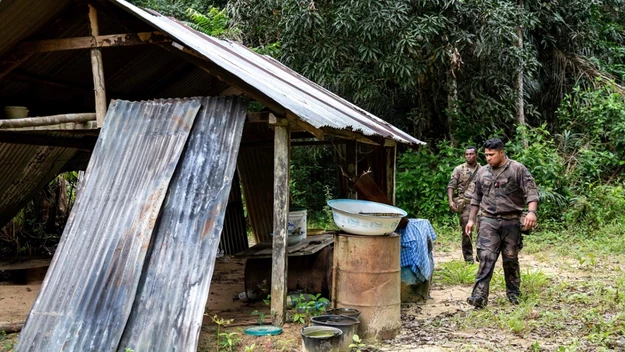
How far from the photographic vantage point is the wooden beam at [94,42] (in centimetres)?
651

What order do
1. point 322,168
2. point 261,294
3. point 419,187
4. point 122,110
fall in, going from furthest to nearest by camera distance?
point 322,168 → point 419,187 → point 261,294 → point 122,110

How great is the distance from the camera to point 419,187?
14078 mm

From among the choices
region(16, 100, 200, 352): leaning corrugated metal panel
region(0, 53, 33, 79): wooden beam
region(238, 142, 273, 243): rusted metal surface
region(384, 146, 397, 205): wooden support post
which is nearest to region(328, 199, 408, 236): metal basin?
region(16, 100, 200, 352): leaning corrugated metal panel

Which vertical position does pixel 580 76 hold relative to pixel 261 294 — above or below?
above

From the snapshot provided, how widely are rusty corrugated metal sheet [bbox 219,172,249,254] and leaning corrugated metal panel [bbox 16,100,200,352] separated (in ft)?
16.7

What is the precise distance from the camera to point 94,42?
666 centimetres

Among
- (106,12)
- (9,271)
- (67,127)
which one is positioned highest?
(106,12)

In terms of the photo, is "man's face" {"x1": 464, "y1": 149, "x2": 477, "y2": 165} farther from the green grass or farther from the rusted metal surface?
the rusted metal surface

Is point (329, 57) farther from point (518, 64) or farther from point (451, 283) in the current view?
point (451, 283)

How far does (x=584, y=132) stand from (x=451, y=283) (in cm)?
718

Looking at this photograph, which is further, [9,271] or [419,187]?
[419,187]

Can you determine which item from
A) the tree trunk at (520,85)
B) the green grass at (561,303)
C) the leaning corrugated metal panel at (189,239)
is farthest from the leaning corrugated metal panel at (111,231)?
the tree trunk at (520,85)

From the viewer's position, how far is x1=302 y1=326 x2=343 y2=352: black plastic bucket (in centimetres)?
525

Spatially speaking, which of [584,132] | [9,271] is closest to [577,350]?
[9,271]
